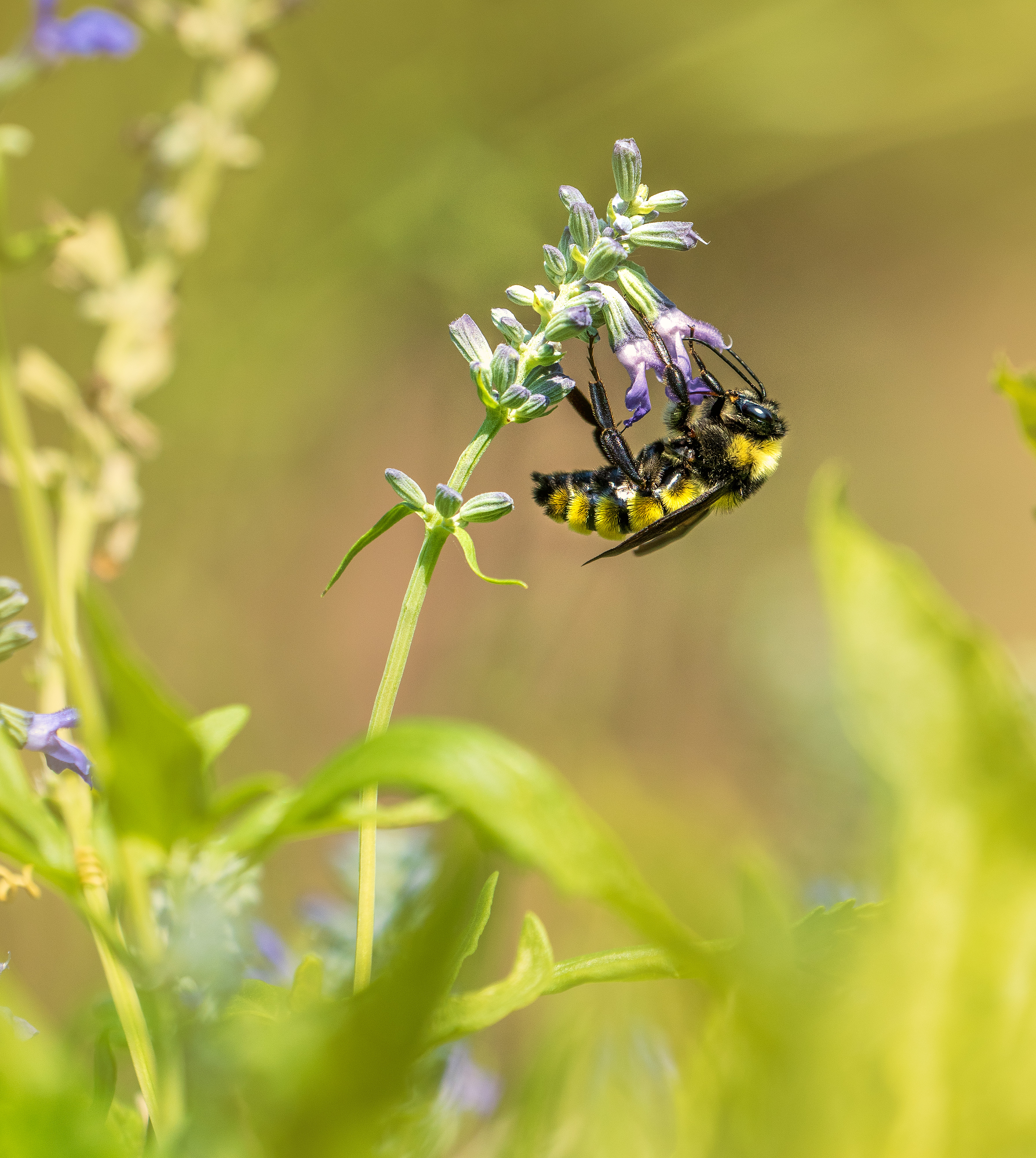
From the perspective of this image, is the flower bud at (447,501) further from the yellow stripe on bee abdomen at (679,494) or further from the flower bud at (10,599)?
the yellow stripe on bee abdomen at (679,494)

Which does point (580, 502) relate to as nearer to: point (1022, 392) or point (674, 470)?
point (674, 470)

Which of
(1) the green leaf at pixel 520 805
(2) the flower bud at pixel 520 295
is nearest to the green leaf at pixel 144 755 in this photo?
(1) the green leaf at pixel 520 805

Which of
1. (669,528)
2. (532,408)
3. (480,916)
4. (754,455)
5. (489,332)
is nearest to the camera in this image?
(480,916)

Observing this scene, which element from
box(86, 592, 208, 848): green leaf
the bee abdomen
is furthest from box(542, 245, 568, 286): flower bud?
the bee abdomen

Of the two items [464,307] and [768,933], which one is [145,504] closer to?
[464,307]

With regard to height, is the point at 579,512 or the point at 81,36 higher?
the point at 81,36

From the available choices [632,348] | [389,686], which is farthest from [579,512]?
[389,686]
